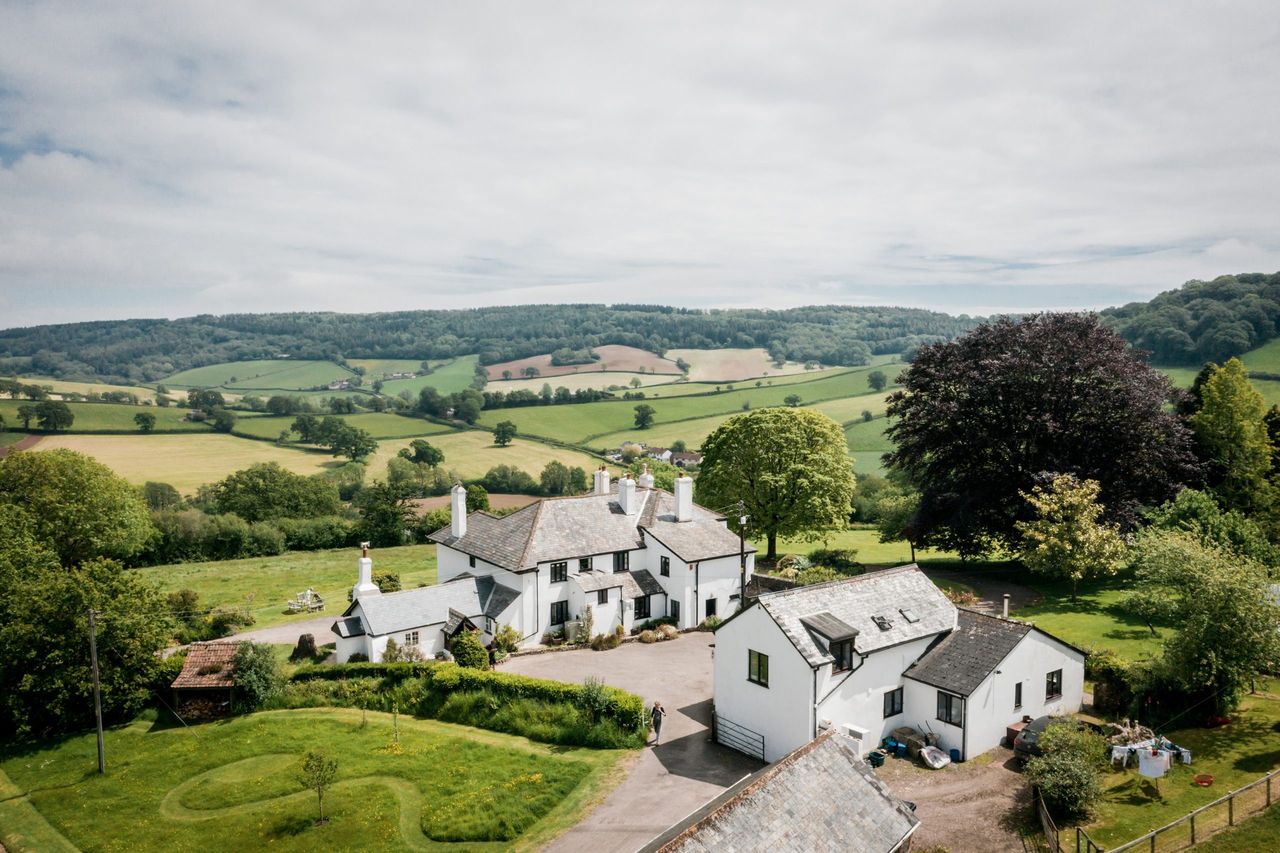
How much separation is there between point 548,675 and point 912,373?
1296 inches

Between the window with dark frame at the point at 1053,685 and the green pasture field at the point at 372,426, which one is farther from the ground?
the green pasture field at the point at 372,426

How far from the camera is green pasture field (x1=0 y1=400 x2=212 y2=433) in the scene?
366 ft

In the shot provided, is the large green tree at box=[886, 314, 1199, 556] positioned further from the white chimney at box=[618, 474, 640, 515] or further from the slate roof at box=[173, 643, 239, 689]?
the slate roof at box=[173, 643, 239, 689]

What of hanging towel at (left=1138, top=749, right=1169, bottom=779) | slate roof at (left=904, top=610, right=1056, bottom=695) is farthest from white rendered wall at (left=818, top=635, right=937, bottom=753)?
hanging towel at (left=1138, top=749, right=1169, bottom=779)

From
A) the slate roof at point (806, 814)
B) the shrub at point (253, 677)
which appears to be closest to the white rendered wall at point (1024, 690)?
the slate roof at point (806, 814)

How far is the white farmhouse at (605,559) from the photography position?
42.8 metres

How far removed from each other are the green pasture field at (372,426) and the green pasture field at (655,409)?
34.0 feet

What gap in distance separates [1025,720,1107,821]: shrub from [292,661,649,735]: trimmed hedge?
14079mm

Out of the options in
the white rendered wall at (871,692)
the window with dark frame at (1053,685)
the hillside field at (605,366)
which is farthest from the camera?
the hillside field at (605,366)

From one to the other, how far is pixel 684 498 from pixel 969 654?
20453mm

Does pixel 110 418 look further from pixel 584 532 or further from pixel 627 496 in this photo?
pixel 584 532

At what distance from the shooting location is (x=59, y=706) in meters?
34.9

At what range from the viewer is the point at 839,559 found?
56031 millimetres

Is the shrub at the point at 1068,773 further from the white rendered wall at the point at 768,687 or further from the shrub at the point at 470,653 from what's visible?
the shrub at the point at 470,653
